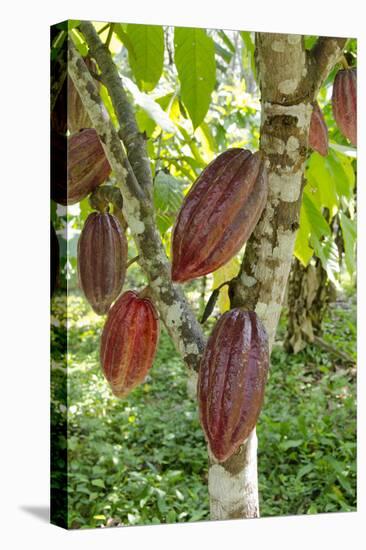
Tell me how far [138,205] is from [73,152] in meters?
0.23

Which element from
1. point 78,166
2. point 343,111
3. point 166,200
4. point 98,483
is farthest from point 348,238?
point 98,483

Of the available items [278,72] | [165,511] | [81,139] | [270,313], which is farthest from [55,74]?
[165,511]

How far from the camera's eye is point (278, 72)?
1.92 metres

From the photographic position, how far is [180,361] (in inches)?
89.5

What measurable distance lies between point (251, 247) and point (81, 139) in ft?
1.75

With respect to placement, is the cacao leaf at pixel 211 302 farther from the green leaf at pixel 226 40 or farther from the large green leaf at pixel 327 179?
the green leaf at pixel 226 40

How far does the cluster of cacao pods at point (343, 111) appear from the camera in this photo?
2287mm

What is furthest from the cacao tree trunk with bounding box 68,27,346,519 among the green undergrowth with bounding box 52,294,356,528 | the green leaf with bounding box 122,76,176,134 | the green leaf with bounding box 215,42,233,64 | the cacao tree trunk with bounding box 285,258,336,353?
the cacao tree trunk with bounding box 285,258,336,353

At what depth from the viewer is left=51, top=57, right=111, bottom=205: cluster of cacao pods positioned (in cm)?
218

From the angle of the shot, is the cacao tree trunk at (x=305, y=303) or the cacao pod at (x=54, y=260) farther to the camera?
the cacao tree trunk at (x=305, y=303)

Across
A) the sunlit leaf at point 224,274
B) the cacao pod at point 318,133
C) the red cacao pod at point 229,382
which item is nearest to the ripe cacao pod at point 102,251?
the sunlit leaf at point 224,274

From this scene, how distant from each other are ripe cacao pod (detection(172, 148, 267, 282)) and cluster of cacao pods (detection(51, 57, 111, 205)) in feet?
1.06

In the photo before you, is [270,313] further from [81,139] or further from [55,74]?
[55,74]

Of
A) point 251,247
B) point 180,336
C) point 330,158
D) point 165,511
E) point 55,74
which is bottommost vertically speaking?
point 165,511
